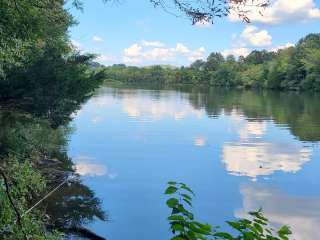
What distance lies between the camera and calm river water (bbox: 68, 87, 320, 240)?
18031 millimetres

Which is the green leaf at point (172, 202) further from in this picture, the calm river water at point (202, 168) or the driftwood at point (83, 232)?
the calm river water at point (202, 168)

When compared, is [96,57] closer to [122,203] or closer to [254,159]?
[254,159]

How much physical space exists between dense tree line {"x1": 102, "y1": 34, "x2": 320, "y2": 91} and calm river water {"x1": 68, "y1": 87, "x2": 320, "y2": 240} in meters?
35.7

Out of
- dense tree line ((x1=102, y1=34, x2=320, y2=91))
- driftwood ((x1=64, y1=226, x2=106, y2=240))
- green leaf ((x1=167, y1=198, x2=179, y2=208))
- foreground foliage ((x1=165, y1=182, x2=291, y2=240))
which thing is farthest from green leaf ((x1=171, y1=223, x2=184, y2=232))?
dense tree line ((x1=102, y1=34, x2=320, y2=91))

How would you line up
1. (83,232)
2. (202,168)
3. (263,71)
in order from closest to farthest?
(83,232) < (202,168) < (263,71)

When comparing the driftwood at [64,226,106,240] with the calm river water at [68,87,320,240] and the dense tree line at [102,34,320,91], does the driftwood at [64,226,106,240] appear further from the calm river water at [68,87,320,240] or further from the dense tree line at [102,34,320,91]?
the dense tree line at [102,34,320,91]

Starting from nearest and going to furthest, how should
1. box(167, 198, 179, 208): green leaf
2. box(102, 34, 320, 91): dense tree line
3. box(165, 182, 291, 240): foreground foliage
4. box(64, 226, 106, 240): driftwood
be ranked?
1. box(165, 182, 291, 240): foreground foliage
2. box(167, 198, 179, 208): green leaf
3. box(64, 226, 106, 240): driftwood
4. box(102, 34, 320, 91): dense tree line

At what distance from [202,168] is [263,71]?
10918 centimetres

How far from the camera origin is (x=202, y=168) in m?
26.3

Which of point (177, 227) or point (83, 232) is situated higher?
point (177, 227)

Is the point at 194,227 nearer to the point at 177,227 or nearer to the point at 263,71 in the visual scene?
the point at 177,227

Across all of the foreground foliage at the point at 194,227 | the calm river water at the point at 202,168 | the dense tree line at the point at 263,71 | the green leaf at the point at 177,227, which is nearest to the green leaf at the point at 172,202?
the foreground foliage at the point at 194,227

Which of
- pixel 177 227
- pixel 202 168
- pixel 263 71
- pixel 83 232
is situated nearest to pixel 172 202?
pixel 177 227

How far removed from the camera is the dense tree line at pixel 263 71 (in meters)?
108
